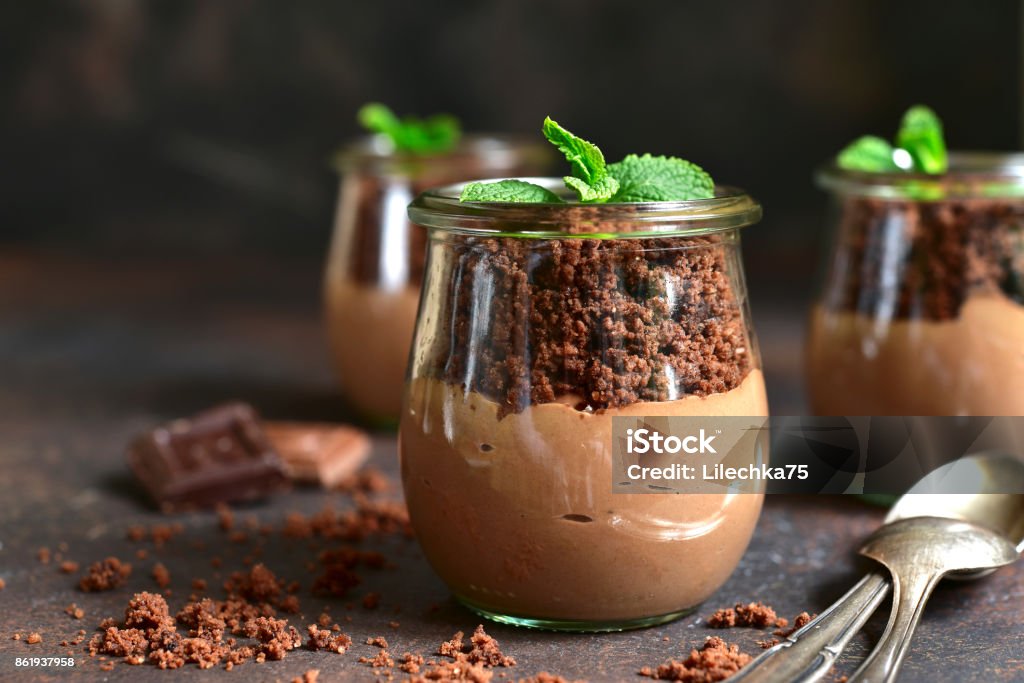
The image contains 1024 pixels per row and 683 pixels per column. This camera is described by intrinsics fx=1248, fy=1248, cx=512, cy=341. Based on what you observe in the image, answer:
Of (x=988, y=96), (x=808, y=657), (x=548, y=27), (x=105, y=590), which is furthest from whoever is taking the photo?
(x=548, y=27)

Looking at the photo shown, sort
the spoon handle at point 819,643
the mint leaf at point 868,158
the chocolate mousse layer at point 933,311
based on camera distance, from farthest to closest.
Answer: the mint leaf at point 868,158 < the chocolate mousse layer at point 933,311 < the spoon handle at point 819,643

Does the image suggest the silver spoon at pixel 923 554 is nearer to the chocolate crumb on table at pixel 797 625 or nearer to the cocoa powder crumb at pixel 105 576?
the chocolate crumb on table at pixel 797 625

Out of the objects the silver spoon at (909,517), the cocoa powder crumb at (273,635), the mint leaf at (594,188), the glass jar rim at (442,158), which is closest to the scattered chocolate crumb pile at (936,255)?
the silver spoon at (909,517)

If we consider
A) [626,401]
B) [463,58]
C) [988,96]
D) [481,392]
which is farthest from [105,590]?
[988,96]

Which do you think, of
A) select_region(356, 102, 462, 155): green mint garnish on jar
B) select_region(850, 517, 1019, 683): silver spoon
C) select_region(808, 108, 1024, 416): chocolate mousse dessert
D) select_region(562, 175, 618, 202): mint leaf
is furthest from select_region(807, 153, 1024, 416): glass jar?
select_region(356, 102, 462, 155): green mint garnish on jar

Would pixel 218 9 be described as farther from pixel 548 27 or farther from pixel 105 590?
pixel 105 590

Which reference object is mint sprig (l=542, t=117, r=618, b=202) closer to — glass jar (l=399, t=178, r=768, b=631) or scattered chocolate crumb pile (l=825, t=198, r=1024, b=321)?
glass jar (l=399, t=178, r=768, b=631)

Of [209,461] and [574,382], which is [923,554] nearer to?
[574,382]
